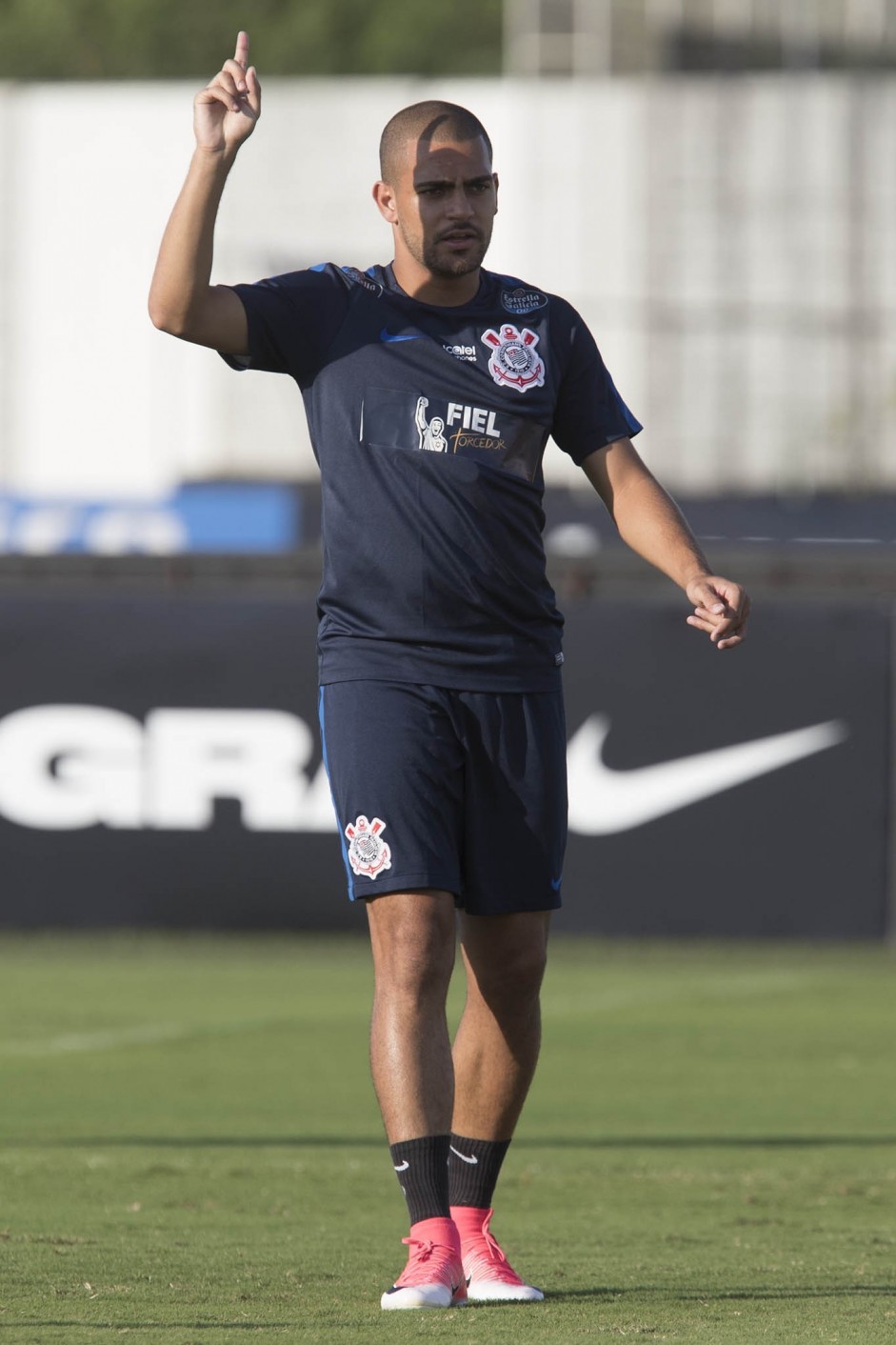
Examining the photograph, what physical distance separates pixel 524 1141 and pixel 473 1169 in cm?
249

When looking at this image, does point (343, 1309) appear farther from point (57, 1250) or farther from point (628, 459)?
point (628, 459)

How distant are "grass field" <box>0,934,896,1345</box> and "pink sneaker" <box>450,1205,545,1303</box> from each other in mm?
87

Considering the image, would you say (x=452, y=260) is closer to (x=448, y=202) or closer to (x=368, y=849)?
(x=448, y=202)

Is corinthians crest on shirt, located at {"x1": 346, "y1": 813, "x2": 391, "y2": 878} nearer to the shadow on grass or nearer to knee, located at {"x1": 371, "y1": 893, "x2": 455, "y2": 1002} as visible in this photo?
knee, located at {"x1": 371, "y1": 893, "x2": 455, "y2": 1002}

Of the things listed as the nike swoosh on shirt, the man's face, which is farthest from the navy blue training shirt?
the man's face

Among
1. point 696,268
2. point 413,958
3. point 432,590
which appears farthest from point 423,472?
point 696,268

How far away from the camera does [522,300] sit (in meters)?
5.11

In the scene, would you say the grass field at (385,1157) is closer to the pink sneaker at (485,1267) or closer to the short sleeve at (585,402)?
the pink sneaker at (485,1267)

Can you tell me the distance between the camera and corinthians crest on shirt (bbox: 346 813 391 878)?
4.84 m

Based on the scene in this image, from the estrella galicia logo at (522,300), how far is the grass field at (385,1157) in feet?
6.37

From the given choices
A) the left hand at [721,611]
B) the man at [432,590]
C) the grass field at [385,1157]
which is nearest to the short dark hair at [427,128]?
the man at [432,590]

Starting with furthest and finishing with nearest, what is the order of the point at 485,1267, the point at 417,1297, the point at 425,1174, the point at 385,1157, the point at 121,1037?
the point at 121,1037, the point at 385,1157, the point at 485,1267, the point at 425,1174, the point at 417,1297

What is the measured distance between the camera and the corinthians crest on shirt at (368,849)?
4.84 m

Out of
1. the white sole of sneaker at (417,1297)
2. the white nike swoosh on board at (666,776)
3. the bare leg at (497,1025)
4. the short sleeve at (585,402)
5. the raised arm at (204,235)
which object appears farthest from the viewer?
the white nike swoosh on board at (666,776)
